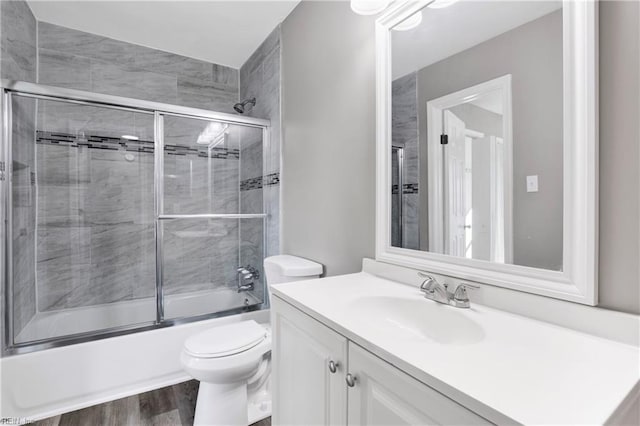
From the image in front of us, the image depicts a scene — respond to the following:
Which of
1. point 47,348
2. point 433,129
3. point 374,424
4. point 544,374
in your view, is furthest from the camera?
point 47,348

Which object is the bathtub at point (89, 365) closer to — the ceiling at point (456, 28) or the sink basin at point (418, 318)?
the sink basin at point (418, 318)

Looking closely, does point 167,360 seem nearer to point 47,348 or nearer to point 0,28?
point 47,348

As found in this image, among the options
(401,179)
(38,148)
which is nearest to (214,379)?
(401,179)

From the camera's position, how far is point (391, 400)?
64 cm

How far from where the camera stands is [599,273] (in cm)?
71

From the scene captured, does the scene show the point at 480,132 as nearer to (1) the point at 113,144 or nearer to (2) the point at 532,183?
(2) the point at 532,183

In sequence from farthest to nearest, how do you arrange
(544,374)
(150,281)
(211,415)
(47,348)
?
(150,281)
(47,348)
(211,415)
(544,374)

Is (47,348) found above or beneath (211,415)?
above

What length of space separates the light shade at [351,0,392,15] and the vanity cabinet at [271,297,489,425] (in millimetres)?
1236

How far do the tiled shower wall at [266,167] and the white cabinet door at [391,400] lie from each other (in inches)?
64.6

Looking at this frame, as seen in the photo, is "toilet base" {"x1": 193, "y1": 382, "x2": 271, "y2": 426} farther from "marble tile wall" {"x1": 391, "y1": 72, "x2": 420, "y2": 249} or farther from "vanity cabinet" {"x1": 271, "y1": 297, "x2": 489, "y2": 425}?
"marble tile wall" {"x1": 391, "y1": 72, "x2": 420, "y2": 249}

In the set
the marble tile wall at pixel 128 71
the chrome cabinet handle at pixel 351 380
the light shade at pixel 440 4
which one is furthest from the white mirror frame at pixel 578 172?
the marble tile wall at pixel 128 71

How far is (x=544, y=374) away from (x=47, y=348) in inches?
88.3

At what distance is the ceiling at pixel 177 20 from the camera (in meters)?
2.02
